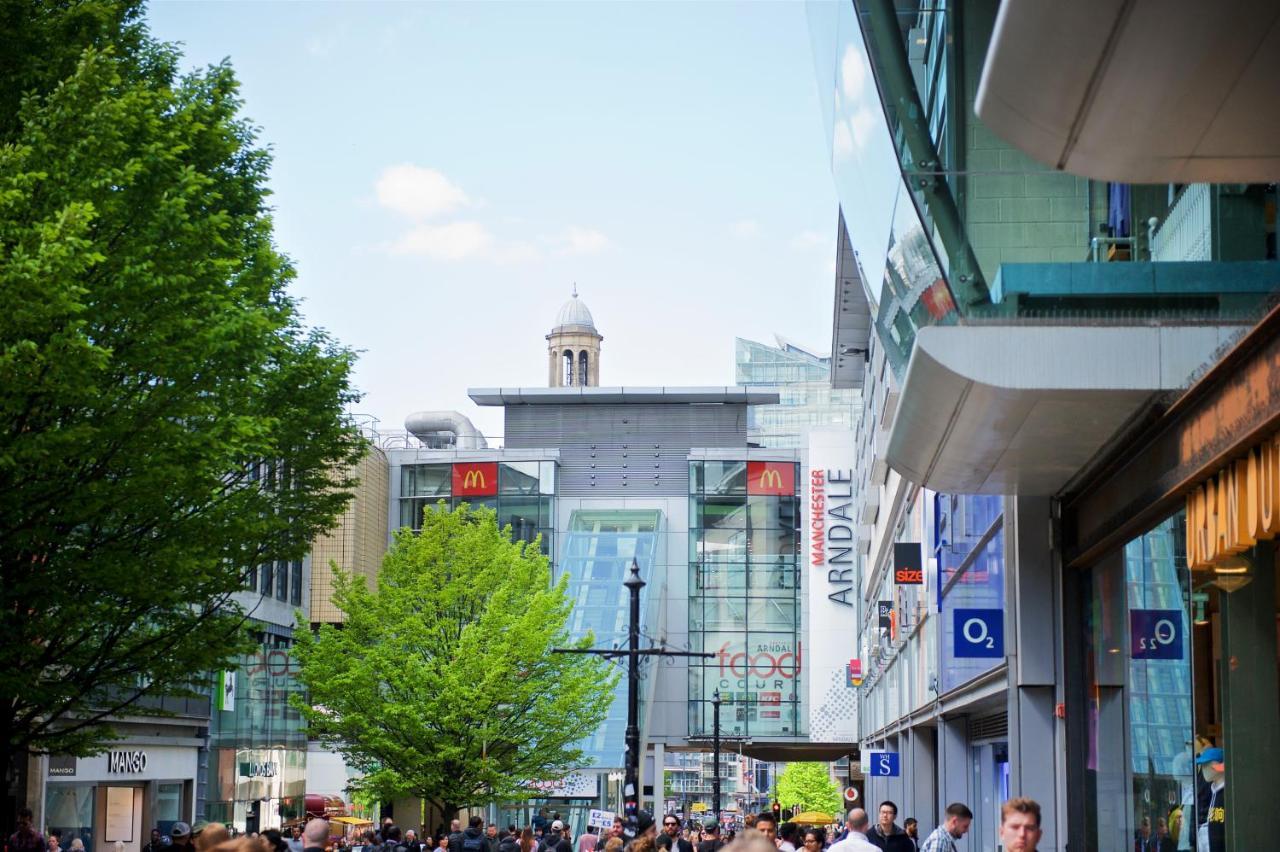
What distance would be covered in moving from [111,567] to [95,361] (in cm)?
347

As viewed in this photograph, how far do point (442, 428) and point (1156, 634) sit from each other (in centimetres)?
8201

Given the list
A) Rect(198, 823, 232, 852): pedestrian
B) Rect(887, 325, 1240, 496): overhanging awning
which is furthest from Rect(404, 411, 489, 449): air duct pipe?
Rect(198, 823, 232, 852): pedestrian

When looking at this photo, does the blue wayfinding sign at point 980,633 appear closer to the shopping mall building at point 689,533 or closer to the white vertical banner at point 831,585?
the shopping mall building at point 689,533

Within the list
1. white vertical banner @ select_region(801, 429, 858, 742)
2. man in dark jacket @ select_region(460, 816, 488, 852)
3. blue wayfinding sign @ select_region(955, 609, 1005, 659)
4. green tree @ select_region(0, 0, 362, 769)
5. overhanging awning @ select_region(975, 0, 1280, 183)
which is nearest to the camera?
overhanging awning @ select_region(975, 0, 1280, 183)

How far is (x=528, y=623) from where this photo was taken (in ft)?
144

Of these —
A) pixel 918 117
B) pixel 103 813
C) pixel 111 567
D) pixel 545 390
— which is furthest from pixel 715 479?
pixel 918 117

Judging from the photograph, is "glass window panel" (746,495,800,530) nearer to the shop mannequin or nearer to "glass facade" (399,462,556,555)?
"glass facade" (399,462,556,555)

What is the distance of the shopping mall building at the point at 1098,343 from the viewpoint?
7.72m

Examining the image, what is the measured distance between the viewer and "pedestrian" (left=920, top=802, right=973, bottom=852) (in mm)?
11945

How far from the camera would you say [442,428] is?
92.9 m

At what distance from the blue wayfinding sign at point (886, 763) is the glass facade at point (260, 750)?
57.7 feet

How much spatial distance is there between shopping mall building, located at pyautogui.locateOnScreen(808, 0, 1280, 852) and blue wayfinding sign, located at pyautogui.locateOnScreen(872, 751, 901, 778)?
20886 millimetres

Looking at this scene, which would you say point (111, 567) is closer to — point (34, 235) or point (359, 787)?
point (34, 235)

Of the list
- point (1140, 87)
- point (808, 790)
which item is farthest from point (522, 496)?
point (1140, 87)
